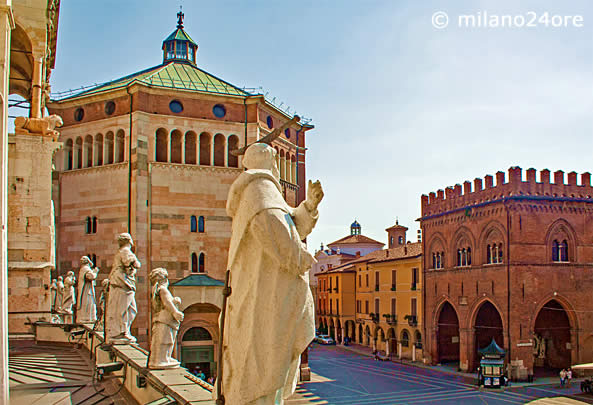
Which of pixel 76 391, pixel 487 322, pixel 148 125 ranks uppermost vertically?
pixel 148 125

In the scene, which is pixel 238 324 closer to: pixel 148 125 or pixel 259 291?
pixel 259 291

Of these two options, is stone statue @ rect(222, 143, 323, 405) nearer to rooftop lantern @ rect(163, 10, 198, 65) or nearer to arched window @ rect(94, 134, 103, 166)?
arched window @ rect(94, 134, 103, 166)

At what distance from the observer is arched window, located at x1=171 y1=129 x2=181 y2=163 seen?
1209 inches

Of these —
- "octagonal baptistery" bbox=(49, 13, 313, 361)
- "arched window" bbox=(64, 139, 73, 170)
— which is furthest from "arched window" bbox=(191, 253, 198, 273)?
"arched window" bbox=(64, 139, 73, 170)

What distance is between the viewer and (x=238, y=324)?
13.1 ft

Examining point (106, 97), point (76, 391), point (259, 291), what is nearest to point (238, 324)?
point (259, 291)

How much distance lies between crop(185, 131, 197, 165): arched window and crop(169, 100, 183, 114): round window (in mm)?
1254

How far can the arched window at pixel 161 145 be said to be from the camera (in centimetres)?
3048

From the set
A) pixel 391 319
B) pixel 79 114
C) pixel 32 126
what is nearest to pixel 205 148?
pixel 79 114

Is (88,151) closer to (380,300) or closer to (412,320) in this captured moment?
(412,320)

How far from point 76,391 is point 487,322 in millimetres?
34764

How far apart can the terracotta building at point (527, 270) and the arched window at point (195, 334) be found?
17262mm

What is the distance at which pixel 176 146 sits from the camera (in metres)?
30.9

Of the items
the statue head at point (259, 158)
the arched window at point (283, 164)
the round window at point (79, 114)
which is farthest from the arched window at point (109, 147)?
the statue head at point (259, 158)
